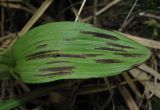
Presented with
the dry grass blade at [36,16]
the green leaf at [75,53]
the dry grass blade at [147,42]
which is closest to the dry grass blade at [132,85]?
the dry grass blade at [147,42]

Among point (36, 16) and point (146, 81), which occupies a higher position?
point (36, 16)

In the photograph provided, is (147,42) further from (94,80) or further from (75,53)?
(75,53)

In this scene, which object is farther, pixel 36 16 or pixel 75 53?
pixel 36 16

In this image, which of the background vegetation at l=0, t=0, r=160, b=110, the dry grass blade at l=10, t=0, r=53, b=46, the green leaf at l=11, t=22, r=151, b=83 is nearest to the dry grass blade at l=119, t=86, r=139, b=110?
the background vegetation at l=0, t=0, r=160, b=110

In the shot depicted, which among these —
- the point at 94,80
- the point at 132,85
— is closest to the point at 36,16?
the point at 94,80

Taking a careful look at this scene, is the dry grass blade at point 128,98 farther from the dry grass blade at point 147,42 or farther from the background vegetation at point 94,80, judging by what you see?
the dry grass blade at point 147,42

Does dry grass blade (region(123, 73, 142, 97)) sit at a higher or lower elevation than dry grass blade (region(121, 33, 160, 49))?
lower

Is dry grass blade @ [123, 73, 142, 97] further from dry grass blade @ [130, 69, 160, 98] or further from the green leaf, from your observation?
the green leaf
